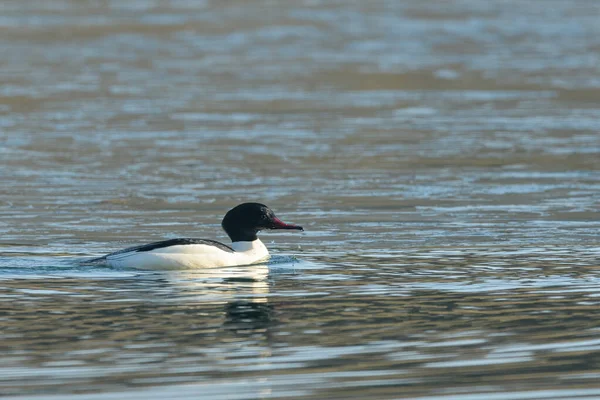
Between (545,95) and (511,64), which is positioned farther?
(511,64)

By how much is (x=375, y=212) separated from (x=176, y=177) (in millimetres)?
4003

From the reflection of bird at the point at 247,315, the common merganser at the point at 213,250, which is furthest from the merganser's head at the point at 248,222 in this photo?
the reflection of bird at the point at 247,315

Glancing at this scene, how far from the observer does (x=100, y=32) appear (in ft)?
131

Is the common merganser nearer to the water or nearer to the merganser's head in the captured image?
the merganser's head

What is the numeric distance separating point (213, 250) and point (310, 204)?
4.50 meters

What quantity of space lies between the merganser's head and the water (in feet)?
1.31

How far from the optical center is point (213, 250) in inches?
504

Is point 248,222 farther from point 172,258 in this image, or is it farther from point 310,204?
point 310,204

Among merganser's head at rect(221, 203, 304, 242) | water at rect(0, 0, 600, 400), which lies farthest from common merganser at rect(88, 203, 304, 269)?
water at rect(0, 0, 600, 400)

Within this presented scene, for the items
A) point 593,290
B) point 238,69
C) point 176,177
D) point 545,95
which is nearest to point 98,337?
point 593,290

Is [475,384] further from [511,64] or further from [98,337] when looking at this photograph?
[511,64]

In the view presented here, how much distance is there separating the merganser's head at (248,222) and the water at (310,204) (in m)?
0.40

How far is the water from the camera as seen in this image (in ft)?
28.4

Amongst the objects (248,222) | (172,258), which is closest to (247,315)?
(172,258)
